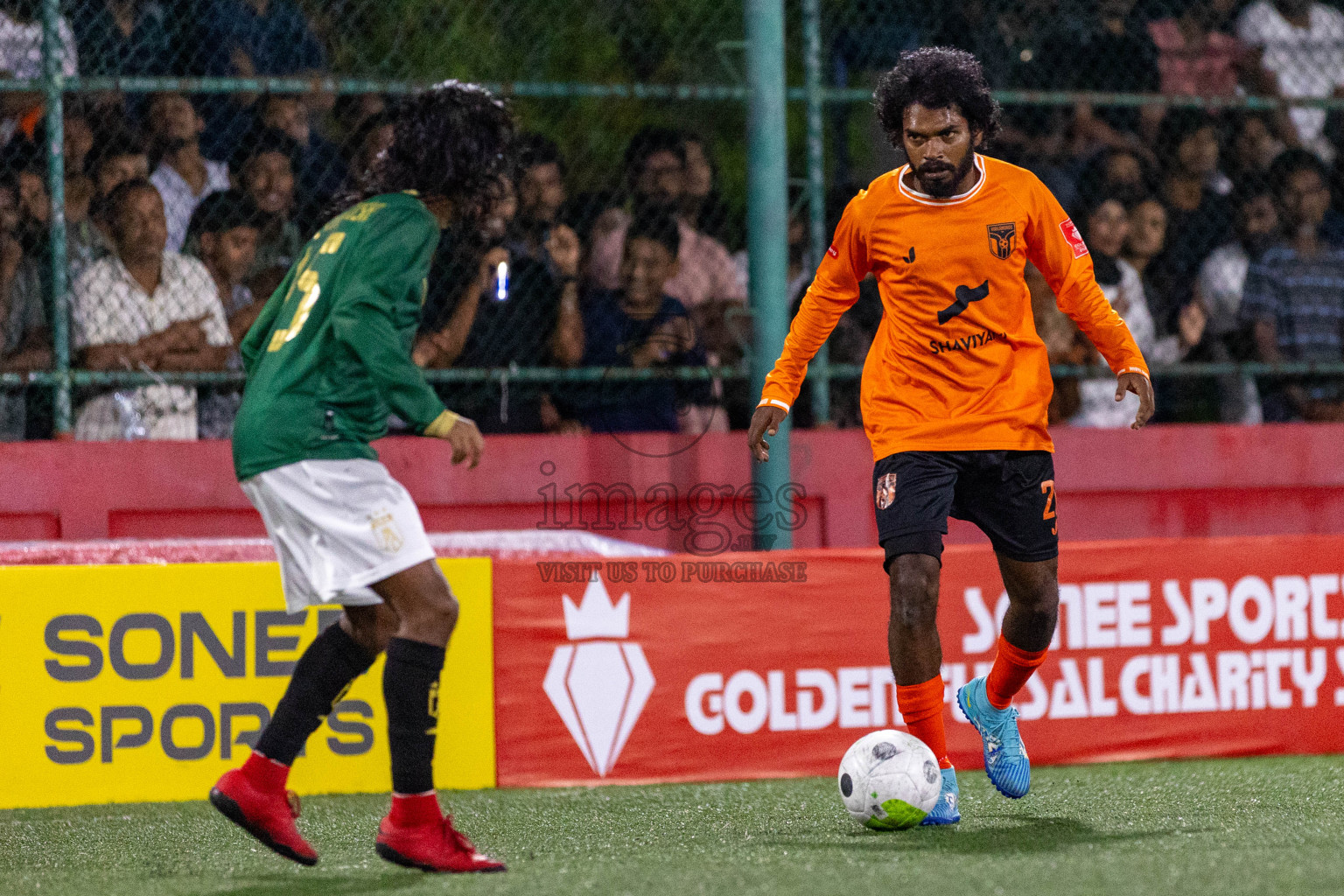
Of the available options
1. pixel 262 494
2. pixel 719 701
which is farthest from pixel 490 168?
pixel 719 701

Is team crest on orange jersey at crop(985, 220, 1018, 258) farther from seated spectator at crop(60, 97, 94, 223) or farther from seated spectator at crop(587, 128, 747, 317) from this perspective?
seated spectator at crop(60, 97, 94, 223)

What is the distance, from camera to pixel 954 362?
13.9 ft

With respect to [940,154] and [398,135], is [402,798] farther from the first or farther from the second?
[940,154]

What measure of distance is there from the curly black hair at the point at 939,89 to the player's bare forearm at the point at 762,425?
2.69ft

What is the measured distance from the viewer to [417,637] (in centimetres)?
351

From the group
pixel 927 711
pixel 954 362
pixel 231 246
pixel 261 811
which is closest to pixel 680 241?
pixel 231 246

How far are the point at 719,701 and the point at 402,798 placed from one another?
2.05 metres

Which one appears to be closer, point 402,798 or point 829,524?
point 402,798

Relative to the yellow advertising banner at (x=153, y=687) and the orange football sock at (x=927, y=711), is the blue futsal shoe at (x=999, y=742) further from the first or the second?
the yellow advertising banner at (x=153, y=687)

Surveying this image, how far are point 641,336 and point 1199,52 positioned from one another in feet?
9.85

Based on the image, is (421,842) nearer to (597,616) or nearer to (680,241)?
(597,616)

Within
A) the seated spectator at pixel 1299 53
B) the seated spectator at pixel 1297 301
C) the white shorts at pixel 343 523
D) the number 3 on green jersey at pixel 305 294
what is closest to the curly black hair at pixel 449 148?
the number 3 on green jersey at pixel 305 294

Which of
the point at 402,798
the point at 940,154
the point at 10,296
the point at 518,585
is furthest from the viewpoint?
the point at 10,296

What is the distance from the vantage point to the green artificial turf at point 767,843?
10.8 feet
